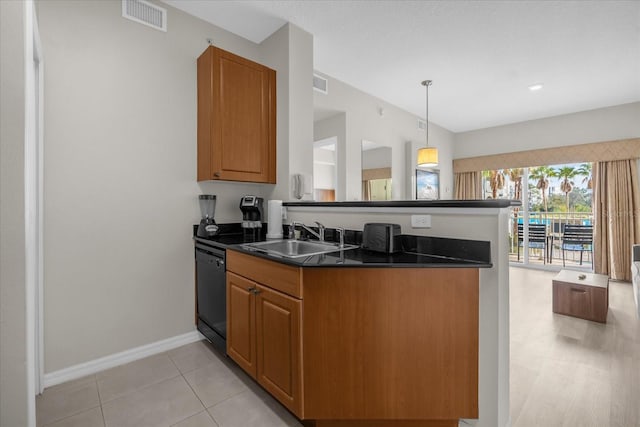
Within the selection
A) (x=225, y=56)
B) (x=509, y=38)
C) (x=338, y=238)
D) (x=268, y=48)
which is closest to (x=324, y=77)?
(x=268, y=48)

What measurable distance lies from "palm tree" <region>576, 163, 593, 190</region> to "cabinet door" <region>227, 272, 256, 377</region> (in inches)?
241

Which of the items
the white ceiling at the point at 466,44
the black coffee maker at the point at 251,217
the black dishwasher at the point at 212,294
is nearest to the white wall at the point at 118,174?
the black dishwasher at the point at 212,294

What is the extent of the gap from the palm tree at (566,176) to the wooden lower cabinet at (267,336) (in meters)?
6.14

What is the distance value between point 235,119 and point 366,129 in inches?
94.7

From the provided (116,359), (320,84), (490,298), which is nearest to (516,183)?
(320,84)

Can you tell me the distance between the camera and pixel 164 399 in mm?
1751

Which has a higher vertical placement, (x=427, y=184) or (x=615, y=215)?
(x=427, y=184)

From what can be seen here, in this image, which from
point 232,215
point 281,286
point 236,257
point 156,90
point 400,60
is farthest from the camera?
point 400,60

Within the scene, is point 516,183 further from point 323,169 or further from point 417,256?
point 417,256

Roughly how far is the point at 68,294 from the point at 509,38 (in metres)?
4.32

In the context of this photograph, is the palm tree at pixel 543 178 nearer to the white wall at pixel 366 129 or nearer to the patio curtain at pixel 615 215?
the patio curtain at pixel 615 215

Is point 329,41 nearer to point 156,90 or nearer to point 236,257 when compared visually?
point 156,90

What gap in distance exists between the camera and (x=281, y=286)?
4.97 ft

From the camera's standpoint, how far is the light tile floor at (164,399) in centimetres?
158
